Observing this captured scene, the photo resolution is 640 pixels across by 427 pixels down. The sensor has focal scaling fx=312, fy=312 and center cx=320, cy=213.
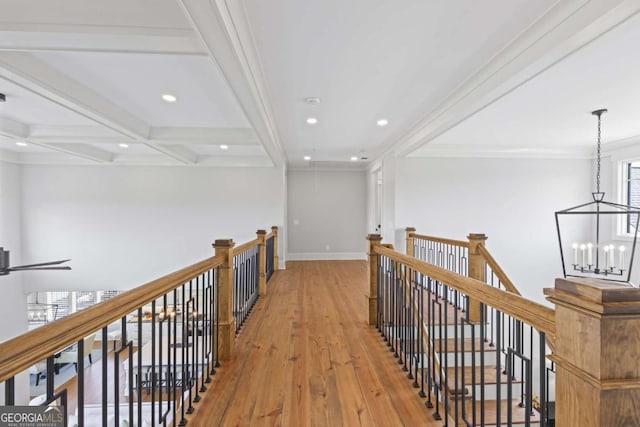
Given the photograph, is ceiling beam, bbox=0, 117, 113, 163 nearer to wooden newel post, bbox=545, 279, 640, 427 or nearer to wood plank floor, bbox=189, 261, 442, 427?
wood plank floor, bbox=189, 261, 442, 427

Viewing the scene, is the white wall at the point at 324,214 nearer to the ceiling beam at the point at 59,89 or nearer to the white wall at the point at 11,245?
the ceiling beam at the point at 59,89

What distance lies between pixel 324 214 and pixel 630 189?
6585 millimetres

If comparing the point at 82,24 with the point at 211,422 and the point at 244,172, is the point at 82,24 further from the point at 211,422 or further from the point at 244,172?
the point at 244,172

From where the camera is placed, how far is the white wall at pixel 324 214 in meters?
8.98

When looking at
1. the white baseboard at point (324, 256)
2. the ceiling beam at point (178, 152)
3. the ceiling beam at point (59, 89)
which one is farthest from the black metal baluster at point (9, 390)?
the white baseboard at point (324, 256)

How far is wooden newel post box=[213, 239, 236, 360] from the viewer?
2574 mm

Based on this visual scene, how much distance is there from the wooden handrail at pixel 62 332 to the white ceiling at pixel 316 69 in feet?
5.37

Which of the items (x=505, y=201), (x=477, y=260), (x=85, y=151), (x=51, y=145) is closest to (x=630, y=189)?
(x=505, y=201)

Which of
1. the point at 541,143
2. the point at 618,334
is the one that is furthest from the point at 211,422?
the point at 541,143

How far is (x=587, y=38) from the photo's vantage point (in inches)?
82.7

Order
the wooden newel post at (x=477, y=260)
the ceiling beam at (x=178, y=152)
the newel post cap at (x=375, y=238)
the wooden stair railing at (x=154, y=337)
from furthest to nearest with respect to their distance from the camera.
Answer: the ceiling beam at (x=178, y=152) → the wooden newel post at (x=477, y=260) → the newel post cap at (x=375, y=238) → the wooden stair railing at (x=154, y=337)

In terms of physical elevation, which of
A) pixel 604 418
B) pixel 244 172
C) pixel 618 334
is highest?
pixel 244 172

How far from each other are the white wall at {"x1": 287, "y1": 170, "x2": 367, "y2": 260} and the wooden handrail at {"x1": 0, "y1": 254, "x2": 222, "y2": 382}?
24.8 feet

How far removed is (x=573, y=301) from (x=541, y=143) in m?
6.63
